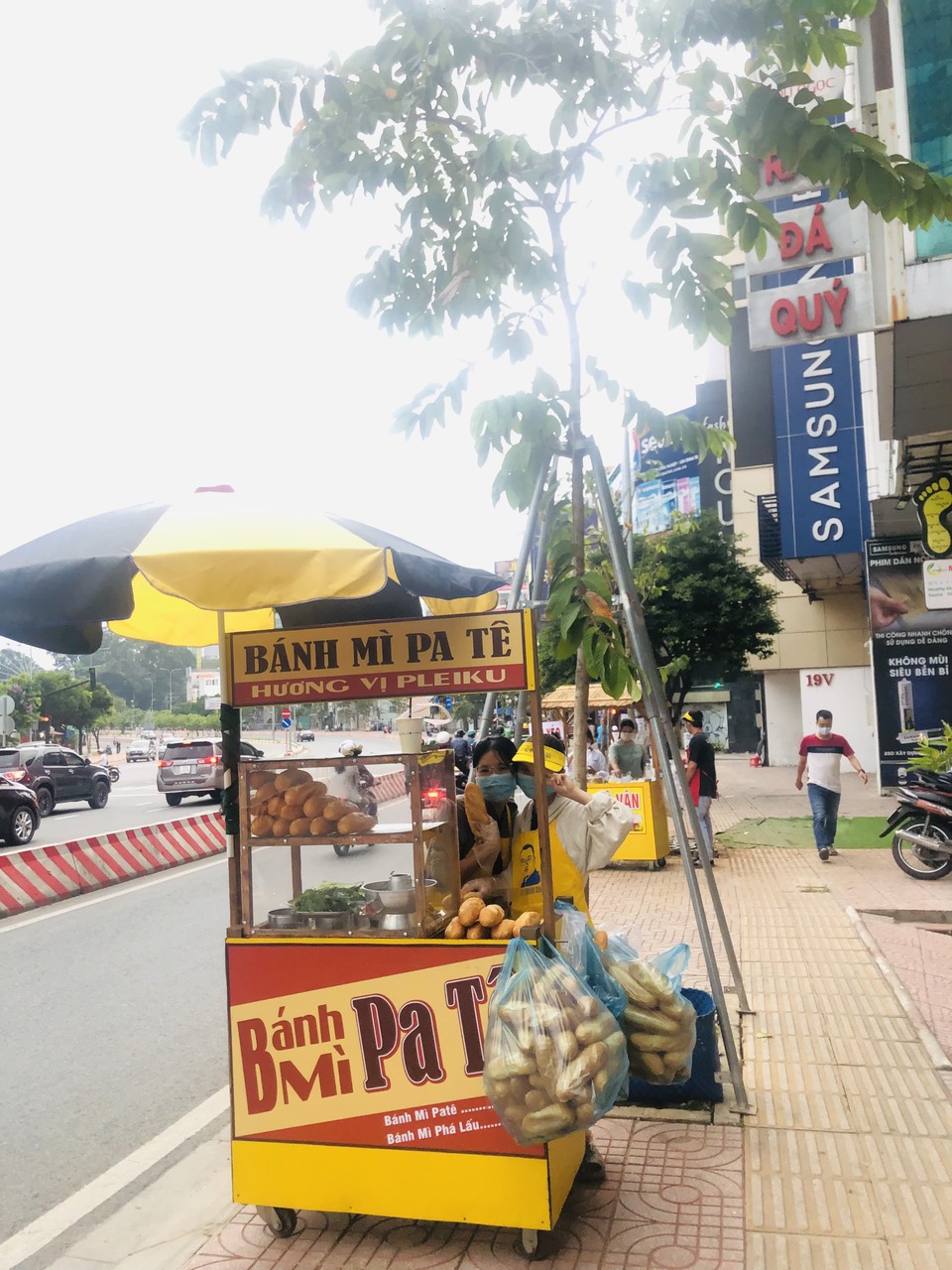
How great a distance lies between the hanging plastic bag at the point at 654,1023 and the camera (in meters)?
3.92

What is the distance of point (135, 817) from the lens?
20469mm

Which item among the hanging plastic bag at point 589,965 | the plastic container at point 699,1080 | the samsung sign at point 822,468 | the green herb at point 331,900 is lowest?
the plastic container at point 699,1080

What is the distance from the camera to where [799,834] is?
14422 mm

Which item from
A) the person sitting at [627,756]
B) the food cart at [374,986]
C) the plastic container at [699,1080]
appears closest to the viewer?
the food cart at [374,986]

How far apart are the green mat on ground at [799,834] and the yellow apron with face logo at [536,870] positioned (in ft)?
31.3

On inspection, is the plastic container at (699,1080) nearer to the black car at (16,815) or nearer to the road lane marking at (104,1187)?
the road lane marking at (104,1187)

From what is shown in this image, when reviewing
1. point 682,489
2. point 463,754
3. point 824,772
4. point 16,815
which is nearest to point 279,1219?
point 824,772

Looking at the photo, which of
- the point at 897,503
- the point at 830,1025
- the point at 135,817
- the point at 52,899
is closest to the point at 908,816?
the point at 830,1025

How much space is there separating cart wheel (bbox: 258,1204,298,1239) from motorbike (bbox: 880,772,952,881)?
26.6 ft

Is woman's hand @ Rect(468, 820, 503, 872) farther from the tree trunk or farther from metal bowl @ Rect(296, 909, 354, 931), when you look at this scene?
the tree trunk

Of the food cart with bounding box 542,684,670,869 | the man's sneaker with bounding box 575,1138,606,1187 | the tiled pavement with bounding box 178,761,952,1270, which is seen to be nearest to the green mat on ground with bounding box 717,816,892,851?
the food cart with bounding box 542,684,670,869

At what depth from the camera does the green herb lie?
390 cm

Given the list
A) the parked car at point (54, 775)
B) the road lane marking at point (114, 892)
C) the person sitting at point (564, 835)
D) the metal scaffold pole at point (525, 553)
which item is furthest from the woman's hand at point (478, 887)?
the parked car at point (54, 775)

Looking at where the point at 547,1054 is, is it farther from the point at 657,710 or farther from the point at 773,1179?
the point at 657,710
